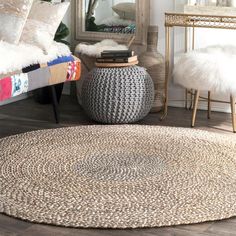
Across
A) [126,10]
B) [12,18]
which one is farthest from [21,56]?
[126,10]

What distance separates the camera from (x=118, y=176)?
3.13 m

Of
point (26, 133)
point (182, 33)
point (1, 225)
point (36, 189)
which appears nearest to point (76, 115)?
point (26, 133)

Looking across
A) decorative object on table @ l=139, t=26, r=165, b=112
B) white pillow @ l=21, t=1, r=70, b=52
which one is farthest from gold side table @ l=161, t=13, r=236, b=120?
white pillow @ l=21, t=1, r=70, b=52

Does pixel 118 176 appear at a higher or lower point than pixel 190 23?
lower

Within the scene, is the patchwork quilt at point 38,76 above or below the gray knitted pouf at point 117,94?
above

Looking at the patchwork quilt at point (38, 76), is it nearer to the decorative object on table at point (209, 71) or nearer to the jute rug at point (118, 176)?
the jute rug at point (118, 176)

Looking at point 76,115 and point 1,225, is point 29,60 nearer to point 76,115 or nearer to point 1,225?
point 76,115

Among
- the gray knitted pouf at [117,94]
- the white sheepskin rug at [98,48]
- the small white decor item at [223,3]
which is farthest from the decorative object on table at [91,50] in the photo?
the small white decor item at [223,3]

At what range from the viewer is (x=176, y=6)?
15.6 feet

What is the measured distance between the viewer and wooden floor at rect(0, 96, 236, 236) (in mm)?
2525

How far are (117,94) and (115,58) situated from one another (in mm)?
289

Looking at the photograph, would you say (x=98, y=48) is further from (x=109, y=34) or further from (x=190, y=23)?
(x=190, y=23)

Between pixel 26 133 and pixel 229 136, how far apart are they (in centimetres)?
135

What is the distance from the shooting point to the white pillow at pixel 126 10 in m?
4.93
